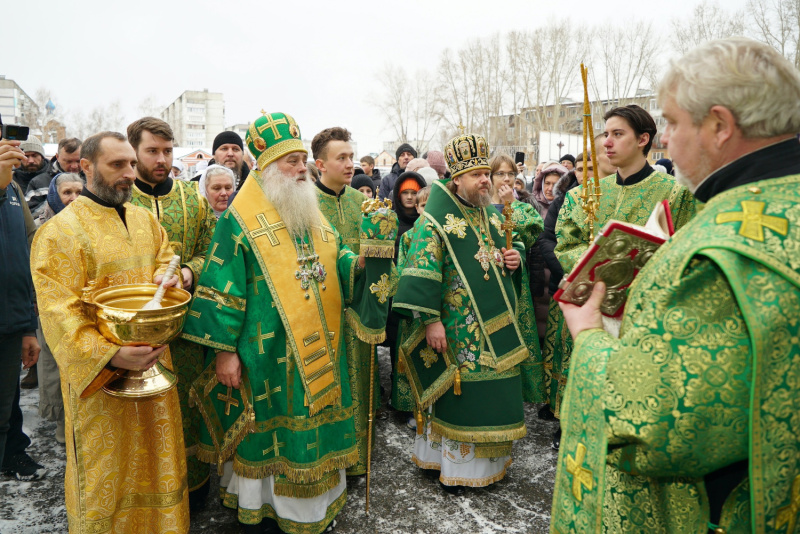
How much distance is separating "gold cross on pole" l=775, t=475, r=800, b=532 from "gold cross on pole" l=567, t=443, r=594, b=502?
433mm

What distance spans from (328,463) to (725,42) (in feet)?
8.95

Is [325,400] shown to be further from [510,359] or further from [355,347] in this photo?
[510,359]

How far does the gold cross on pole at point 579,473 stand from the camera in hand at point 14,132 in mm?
3094

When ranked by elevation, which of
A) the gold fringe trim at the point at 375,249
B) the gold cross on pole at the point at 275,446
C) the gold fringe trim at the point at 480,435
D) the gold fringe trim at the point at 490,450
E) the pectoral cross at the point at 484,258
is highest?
the gold fringe trim at the point at 375,249

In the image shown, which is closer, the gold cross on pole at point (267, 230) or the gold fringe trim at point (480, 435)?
the gold cross on pole at point (267, 230)

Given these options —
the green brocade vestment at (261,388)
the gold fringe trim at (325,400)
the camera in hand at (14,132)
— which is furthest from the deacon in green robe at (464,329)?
the camera in hand at (14,132)

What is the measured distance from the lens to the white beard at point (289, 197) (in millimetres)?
3213

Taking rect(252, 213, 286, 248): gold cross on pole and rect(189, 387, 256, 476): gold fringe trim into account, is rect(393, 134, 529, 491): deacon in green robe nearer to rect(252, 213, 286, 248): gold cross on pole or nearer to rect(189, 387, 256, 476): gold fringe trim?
rect(252, 213, 286, 248): gold cross on pole

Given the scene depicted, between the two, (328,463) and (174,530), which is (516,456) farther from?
(174,530)

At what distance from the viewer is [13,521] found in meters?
3.34

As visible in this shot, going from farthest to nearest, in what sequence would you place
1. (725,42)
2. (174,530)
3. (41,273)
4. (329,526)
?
(329,526)
(174,530)
(41,273)
(725,42)

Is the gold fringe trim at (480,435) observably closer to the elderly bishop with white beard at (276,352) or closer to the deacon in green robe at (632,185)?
the elderly bishop with white beard at (276,352)

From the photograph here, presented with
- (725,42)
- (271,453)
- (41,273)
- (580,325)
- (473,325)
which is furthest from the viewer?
(473,325)

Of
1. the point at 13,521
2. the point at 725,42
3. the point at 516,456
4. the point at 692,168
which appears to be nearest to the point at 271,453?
the point at 13,521
